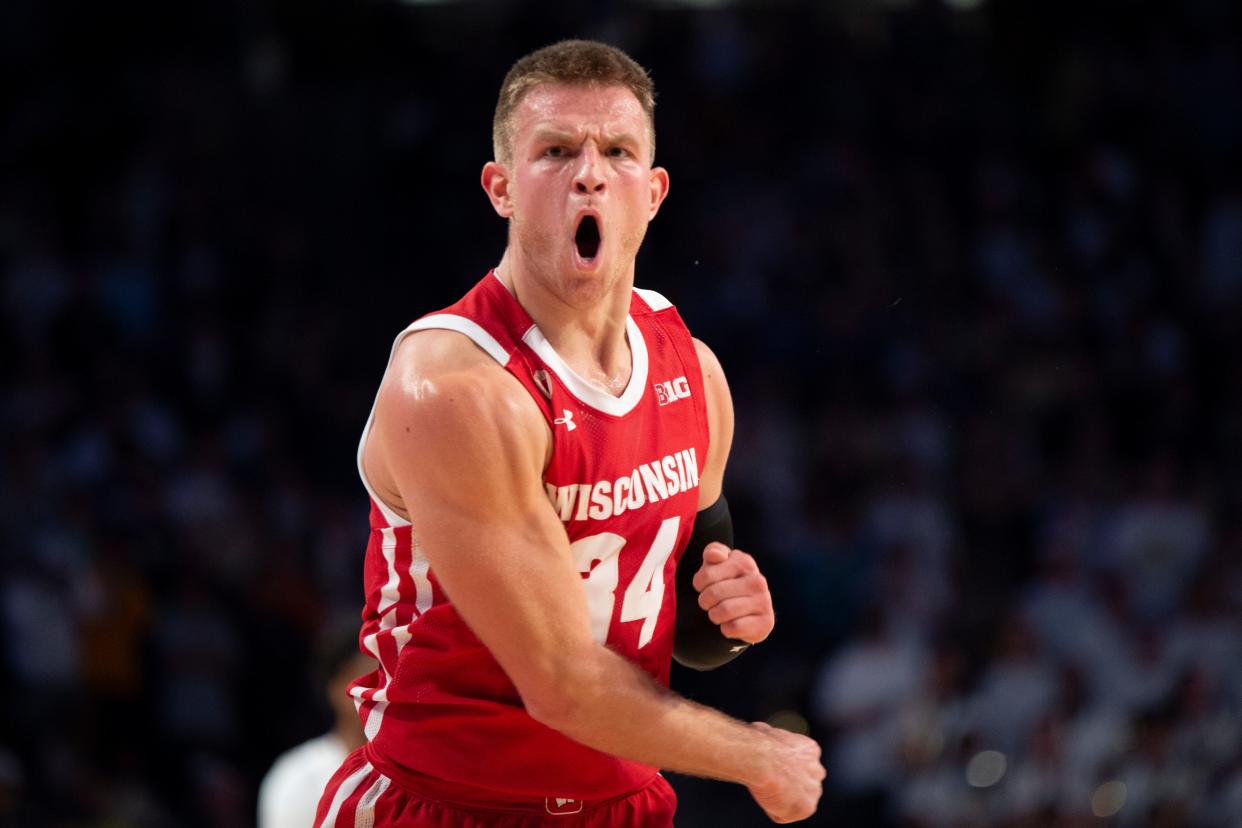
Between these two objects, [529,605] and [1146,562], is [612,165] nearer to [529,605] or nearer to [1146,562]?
[529,605]

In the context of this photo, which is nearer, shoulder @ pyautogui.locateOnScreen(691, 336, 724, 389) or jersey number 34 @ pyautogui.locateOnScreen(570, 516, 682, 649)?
jersey number 34 @ pyautogui.locateOnScreen(570, 516, 682, 649)

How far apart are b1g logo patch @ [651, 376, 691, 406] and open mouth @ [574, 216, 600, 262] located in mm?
378

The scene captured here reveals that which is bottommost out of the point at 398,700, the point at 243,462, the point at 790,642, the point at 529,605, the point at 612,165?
the point at 790,642

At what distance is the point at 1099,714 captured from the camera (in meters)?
8.49

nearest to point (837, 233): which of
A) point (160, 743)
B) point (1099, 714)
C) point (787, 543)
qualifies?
point (787, 543)

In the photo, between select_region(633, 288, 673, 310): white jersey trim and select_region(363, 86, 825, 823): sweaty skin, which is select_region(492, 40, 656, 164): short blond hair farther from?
select_region(633, 288, 673, 310): white jersey trim

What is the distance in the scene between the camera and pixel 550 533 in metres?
3.24

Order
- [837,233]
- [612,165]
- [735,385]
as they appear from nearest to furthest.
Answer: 1. [612,165]
2. [735,385]
3. [837,233]

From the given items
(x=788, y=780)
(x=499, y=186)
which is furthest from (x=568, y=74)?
(x=788, y=780)

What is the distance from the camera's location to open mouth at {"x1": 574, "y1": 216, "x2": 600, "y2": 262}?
341 cm

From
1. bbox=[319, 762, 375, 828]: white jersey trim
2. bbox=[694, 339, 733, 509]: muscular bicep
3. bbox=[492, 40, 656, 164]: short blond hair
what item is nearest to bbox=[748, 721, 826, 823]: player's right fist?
bbox=[694, 339, 733, 509]: muscular bicep

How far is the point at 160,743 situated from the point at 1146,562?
5.73 m

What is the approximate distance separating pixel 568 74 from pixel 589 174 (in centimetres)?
24

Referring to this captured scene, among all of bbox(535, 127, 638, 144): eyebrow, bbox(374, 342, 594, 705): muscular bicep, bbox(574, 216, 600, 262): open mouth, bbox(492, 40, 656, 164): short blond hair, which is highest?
bbox(492, 40, 656, 164): short blond hair
